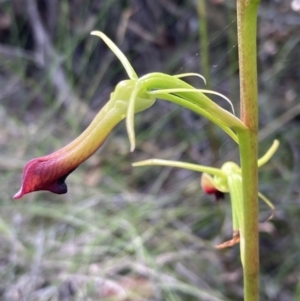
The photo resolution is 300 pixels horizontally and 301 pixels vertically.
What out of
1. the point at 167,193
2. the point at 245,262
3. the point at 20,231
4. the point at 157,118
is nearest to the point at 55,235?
the point at 20,231

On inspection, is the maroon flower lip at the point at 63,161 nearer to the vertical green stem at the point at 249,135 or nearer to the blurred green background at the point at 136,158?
the vertical green stem at the point at 249,135

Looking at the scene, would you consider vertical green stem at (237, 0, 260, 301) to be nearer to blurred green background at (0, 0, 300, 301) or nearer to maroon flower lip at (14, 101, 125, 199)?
maroon flower lip at (14, 101, 125, 199)

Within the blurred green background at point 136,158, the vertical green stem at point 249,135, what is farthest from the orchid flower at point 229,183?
the blurred green background at point 136,158

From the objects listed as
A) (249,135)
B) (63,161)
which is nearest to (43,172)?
(63,161)

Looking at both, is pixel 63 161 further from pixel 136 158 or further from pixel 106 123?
pixel 136 158

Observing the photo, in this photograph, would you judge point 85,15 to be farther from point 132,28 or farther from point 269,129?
point 269,129
